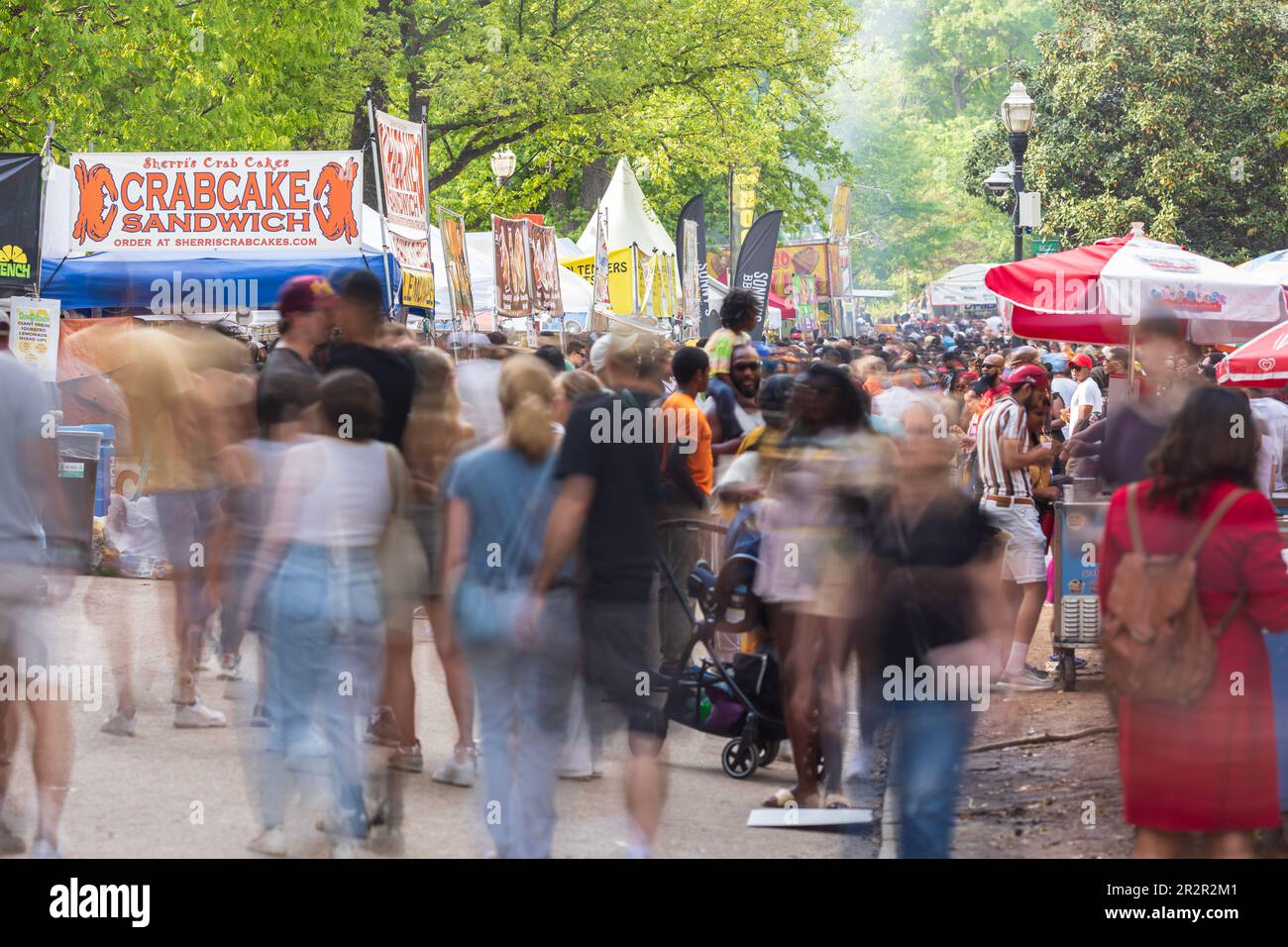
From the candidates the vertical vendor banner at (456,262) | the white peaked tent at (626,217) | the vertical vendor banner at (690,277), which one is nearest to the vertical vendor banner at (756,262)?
the vertical vendor banner at (690,277)

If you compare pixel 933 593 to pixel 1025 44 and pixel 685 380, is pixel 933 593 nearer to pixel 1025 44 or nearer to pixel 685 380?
pixel 685 380

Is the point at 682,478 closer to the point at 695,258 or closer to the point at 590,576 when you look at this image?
the point at 590,576

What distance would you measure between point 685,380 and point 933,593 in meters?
3.86

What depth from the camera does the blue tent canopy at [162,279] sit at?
13.6m

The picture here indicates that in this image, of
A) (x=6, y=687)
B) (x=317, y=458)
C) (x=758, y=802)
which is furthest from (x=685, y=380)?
(x=6, y=687)

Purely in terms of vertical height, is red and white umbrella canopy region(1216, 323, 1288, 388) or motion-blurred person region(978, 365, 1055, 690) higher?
red and white umbrella canopy region(1216, 323, 1288, 388)

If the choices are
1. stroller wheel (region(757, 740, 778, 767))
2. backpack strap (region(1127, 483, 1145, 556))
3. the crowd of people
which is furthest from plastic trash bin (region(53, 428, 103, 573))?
backpack strap (region(1127, 483, 1145, 556))

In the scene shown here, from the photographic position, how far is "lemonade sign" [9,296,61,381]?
12.2 metres

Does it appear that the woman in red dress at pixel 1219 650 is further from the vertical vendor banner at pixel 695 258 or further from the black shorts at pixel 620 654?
the vertical vendor banner at pixel 695 258

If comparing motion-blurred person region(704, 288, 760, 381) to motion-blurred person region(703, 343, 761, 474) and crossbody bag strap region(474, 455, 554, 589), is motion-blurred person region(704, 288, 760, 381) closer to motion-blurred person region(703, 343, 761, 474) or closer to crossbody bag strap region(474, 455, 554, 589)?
motion-blurred person region(703, 343, 761, 474)

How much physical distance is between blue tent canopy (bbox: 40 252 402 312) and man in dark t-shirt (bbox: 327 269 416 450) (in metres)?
6.87

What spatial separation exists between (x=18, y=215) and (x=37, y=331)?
3.33 ft

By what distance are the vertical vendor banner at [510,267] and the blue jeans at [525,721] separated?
1053cm

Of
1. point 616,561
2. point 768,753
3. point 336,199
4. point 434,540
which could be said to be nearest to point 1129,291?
point 768,753
